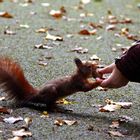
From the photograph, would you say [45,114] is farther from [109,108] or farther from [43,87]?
[109,108]

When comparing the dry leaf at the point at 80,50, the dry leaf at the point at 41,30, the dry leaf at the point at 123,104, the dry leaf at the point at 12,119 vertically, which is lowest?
the dry leaf at the point at 41,30

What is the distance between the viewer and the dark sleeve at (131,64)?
3.39 m

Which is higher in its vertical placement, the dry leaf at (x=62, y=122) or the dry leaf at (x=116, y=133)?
the dry leaf at (x=62, y=122)

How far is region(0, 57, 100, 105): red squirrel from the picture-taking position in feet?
11.7

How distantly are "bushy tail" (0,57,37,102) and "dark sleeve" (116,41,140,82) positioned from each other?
2.12 feet

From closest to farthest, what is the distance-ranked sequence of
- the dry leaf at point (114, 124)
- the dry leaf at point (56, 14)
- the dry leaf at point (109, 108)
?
the dry leaf at point (114, 124) → the dry leaf at point (109, 108) → the dry leaf at point (56, 14)

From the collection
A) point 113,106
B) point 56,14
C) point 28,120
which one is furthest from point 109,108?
point 56,14

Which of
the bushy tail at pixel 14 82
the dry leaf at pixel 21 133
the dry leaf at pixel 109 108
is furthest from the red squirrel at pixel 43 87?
the dry leaf at pixel 21 133

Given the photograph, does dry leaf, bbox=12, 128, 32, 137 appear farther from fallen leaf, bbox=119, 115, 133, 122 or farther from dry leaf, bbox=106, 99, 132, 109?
dry leaf, bbox=106, 99, 132, 109

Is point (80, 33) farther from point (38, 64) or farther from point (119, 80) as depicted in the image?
point (119, 80)

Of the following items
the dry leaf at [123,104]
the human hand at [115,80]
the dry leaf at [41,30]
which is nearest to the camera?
the human hand at [115,80]

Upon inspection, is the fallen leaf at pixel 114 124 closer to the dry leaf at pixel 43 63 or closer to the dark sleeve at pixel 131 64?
the dark sleeve at pixel 131 64

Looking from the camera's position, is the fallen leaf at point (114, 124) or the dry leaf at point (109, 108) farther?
the dry leaf at point (109, 108)

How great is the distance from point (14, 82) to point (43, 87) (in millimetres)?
205
